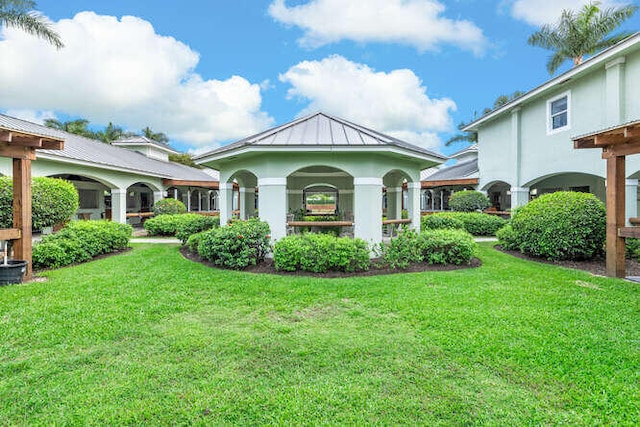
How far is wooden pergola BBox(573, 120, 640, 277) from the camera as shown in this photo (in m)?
7.04

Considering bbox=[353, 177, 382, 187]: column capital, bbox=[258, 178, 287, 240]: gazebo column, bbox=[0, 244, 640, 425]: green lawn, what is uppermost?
bbox=[353, 177, 382, 187]: column capital

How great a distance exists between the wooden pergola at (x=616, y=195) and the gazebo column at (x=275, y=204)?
7678 mm

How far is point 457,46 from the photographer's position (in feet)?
50.7

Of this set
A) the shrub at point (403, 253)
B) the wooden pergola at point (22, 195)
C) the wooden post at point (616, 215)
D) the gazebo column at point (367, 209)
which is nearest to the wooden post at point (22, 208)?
the wooden pergola at point (22, 195)

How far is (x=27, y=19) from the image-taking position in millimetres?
13648

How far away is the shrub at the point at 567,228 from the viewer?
8.53 m

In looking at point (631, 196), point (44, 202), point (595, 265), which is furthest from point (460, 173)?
point (44, 202)

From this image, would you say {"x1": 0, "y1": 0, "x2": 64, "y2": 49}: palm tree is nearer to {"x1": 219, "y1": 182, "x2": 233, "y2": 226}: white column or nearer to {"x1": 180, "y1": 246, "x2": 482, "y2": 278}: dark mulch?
{"x1": 219, "y1": 182, "x2": 233, "y2": 226}: white column

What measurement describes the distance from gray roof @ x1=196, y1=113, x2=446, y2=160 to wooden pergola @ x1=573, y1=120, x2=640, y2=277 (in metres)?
4.12

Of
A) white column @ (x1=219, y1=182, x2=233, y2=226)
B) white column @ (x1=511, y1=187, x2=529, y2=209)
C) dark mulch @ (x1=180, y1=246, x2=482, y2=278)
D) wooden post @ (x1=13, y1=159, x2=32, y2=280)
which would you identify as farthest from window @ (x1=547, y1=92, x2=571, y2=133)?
wooden post @ (x1=13, y1=159, x2=32, y2=280)

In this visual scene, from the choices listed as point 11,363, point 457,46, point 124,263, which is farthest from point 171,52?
point 11,363

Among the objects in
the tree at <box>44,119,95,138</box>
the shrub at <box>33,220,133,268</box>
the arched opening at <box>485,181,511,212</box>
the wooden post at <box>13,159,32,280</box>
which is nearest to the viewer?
the wooden post at <box>13,159,32,280</box>

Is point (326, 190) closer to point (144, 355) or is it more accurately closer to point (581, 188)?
point (581, 188)

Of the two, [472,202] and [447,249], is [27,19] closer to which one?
[447,249]
